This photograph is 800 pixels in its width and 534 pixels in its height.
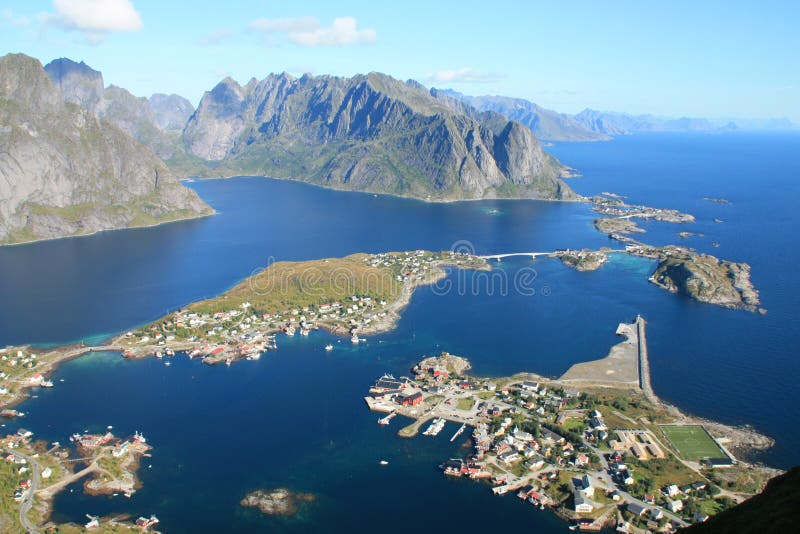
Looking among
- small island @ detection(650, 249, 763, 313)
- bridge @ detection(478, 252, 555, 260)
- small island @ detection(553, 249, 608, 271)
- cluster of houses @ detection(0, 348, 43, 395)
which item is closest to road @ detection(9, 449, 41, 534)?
cluster of houses @ detection(0, 348, 43, 395)

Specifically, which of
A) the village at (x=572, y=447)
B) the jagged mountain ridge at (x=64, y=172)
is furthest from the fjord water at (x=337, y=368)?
the jagged mountain ridge at (x=64, y=172)

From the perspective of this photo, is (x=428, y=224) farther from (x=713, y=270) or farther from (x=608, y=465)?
(x=608, y=465)

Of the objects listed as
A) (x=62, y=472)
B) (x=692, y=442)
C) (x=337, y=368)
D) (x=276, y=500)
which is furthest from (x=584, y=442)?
(x=62, y=472)

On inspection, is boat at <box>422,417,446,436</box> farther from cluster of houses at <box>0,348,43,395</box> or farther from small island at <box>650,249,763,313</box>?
small island at <box>650,249,763,313</box>

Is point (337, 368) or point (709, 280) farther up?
point (709, 280)

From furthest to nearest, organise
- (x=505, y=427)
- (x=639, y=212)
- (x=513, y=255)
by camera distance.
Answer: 1. (x=639, y=212)
2. (x=513, y=255)
3. (x=505, y=427)

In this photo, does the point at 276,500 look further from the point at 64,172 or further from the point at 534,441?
the point at 64,172
